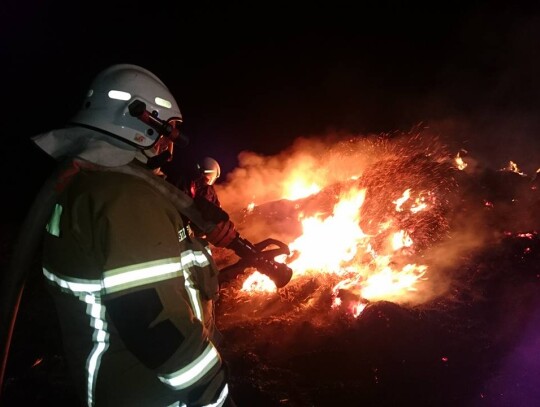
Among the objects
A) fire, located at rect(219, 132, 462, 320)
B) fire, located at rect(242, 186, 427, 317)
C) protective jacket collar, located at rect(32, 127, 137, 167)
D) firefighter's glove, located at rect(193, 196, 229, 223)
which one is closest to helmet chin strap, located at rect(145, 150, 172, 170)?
protective jacket collar, located at rect(32, 127, 137, 167)

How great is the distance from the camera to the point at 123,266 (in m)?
1.55

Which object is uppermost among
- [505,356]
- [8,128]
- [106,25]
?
[106,25]

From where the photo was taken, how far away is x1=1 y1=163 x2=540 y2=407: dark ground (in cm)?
414

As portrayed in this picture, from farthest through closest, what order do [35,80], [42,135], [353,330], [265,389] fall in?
[35,80] → [353,330] → [265,389] → [42,135]

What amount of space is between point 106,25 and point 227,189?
17.5m

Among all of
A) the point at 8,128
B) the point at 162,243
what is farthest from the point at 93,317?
the point at 8,128

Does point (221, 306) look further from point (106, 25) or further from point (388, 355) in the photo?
point (106, 25)

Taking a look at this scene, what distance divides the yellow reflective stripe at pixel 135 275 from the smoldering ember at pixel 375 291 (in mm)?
2948

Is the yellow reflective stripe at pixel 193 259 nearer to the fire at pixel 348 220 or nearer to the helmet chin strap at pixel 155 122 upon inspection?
the helmet chin strap at pixel 155 122

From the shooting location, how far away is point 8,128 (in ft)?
50.2

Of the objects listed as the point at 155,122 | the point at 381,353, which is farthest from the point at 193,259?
the point at 381,353

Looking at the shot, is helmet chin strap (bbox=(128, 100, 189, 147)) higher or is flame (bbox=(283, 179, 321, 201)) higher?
flame (bbox=(283, 179, 321, 201))

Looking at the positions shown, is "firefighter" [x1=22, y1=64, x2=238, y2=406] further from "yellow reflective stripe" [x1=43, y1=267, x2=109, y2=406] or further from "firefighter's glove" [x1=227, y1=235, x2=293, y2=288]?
"firefighter's glove" [x1=227, y1=235, x2=293, y2=288]

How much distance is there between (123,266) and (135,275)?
6cm
